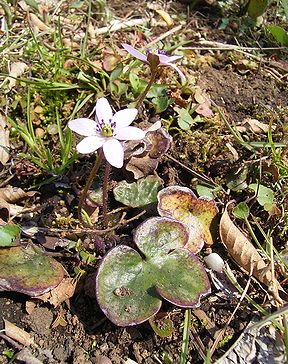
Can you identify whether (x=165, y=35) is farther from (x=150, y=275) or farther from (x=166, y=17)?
(x=150, y=275)

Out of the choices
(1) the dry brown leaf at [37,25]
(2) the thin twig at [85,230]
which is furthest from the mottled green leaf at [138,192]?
(1) the dry brown leaf at [37,25]

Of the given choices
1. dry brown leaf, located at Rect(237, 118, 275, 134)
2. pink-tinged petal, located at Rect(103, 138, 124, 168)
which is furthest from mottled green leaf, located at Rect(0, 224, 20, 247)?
dry brown leaf, located at Rect(237, 118, 275, 134)

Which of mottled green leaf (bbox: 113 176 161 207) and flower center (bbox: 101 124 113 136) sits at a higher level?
flower center (bbox: 101 124 113 136)

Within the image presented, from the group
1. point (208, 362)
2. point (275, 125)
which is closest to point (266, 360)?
point (208, 362)

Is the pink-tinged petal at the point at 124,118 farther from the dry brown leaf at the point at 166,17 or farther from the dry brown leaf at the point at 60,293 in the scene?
the dry brown leaf at the point at 166,17

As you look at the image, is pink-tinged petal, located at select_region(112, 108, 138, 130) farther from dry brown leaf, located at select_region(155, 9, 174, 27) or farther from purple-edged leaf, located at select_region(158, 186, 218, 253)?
dry brown leaf, located at select_region(155, 9, 174, 27)

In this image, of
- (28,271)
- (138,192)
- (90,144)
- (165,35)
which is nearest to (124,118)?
(90,144)
